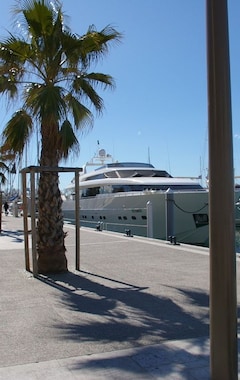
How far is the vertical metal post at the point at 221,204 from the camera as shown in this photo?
10.7ft

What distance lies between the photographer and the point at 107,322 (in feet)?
18.5

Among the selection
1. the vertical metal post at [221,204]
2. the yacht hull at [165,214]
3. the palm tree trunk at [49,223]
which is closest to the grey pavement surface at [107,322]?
the palm tree trunk at [49,223]

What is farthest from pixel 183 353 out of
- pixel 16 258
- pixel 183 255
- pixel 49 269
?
pixel 16 258

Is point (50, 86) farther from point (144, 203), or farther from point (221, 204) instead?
point (144, 203)

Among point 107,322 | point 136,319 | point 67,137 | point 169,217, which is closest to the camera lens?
point 107,322

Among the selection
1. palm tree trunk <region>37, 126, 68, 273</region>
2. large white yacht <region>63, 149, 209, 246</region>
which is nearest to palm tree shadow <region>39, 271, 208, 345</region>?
palm tree trunk <region>37, 126, 68, 273</region>

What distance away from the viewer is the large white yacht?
2092cm

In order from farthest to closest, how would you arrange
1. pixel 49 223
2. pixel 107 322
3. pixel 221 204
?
pixel 49 223 < pixel 107 322 < pixel 221 204

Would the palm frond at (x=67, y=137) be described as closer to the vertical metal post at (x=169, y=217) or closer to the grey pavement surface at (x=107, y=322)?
the grey pavement surface at (x=107, y=322)

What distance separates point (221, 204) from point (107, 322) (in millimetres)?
3001

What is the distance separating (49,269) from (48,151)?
244 centimetres

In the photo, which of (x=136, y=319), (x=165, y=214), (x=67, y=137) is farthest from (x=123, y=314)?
(x=165, y=214)

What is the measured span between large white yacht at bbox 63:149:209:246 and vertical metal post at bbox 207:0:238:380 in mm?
10701

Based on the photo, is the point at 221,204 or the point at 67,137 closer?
Answer: the point at 221,204
